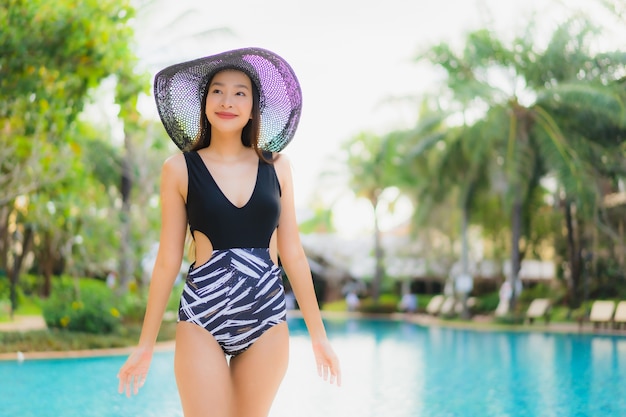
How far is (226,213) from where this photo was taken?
2.65 m

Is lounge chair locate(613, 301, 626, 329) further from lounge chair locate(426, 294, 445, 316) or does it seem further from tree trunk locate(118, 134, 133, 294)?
tree trunk locate(118, 134, 133, 294)

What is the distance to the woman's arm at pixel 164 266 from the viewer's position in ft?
→ 8.86

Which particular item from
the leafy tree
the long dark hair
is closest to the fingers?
the long dark hair

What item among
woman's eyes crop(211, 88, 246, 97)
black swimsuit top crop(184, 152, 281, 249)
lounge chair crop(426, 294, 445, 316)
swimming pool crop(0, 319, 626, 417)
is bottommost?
lounge chair crop(426, 294, 445, 316)

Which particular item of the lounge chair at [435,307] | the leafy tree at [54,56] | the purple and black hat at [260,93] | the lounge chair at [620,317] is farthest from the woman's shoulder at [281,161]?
the lounge chair at [435,307]

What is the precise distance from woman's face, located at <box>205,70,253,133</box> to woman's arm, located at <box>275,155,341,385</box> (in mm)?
210

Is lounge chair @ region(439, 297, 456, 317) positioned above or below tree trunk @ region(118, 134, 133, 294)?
below

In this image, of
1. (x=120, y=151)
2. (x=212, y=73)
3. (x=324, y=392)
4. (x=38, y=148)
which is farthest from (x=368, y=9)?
(x=212, y=73)

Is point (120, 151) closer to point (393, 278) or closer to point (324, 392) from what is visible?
point (324, 392)

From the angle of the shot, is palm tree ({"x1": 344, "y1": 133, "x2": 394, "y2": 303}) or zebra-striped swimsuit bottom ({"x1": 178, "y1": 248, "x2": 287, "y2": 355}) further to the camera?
palm tree ({"x1": 344, "y1": 133, "x2": 394, "y2": 303})

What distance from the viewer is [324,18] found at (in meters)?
35.2

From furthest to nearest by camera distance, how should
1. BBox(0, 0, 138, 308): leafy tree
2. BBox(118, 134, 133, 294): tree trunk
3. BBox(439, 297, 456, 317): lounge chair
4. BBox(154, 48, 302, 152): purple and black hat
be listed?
1. BBox(439, 297, 456, 317): lounge chair
2. BBox(118, 134, 133, 294): tree trunk
3. BBox(0, 0, 138, 308): leafy tree
4. BBox(154, 48, 302, 152): purple and black hat

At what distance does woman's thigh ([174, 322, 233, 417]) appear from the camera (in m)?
2.53

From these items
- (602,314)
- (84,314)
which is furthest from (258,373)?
(602,314)
